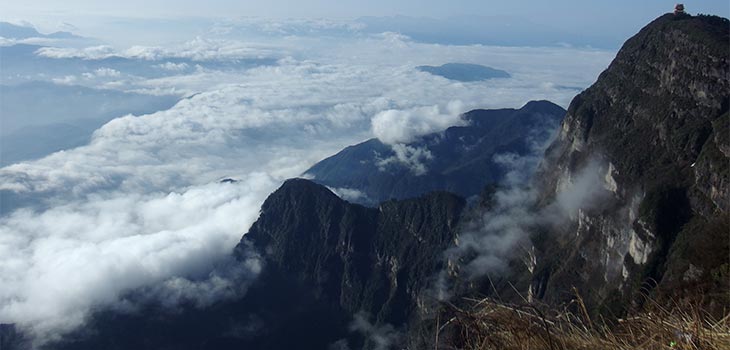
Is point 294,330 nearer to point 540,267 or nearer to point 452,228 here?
point 452,228

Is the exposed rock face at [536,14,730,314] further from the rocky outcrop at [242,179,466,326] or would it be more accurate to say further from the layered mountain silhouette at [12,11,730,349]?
the rocky outcrop at [242,179,466,326]

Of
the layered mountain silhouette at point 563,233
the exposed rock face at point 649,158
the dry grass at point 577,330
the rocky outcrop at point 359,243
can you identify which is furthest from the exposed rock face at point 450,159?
the dry grass at point 577,330

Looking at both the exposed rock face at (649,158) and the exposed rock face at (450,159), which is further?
the exposed rock face at (450,159)

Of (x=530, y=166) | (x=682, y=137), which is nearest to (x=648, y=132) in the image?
(x=682, y=137)

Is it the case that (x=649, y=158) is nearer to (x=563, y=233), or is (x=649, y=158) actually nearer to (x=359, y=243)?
(x=563, y=233)

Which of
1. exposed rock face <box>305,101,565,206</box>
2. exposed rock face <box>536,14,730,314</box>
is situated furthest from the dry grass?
exposed rock face <box>305,101,565,206</box>

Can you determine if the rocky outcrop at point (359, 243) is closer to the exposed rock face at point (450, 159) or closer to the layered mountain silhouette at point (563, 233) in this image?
the layered mountain silhouette at point (563, 233)
